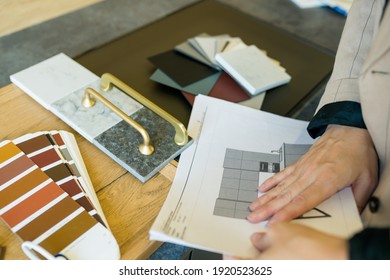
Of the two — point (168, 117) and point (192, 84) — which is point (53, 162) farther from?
point (192, 84)

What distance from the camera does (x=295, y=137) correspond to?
0.68 metres

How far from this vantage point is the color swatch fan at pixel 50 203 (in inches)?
18.5

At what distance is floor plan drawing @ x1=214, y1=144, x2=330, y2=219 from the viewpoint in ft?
1.76

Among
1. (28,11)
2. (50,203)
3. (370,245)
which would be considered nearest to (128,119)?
(50,203)

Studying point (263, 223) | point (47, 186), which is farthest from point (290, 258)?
point (47, 186)

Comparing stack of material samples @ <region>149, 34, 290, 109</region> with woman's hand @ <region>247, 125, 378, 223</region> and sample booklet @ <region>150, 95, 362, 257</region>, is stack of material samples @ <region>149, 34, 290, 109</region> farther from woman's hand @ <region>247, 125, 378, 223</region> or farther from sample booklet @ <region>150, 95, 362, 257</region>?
woman's hand @ <region>247, 125, 378, 223</region>

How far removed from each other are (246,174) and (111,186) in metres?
0.21

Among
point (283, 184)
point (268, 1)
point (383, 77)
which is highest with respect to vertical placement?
point (383, 77)

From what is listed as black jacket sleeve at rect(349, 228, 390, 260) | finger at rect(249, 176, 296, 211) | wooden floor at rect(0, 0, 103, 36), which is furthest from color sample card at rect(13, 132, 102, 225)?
wooden floor at rect(0, 0, 103, 36)

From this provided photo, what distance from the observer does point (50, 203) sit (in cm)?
50

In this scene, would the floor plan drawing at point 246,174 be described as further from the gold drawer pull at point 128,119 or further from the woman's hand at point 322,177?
the gold drawer pull at point 128,119
